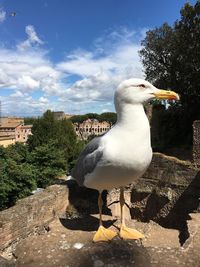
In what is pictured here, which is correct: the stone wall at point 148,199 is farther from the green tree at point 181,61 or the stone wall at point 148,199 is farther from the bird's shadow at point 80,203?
the green tree at point 181,61

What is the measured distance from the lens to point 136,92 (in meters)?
3.50

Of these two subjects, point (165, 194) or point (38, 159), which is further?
point (38, 159)

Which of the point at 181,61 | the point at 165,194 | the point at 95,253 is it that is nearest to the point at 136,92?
the point at 95,253

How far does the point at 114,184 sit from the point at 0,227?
2.24 metres

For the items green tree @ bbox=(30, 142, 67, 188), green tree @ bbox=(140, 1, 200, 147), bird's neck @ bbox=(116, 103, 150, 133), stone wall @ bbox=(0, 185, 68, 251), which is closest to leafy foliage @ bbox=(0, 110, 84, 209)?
green tree @ bbox=(30, 142, 67, 188)

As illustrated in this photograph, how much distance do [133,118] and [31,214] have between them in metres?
2.92

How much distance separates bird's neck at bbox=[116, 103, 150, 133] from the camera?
3.48 metres

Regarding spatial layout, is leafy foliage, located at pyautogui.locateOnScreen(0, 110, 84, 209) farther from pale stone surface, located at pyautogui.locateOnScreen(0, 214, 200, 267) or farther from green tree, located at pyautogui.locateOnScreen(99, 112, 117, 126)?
green tree, located at pyautogui.locateOnScreen(99, 112, 117, 126)

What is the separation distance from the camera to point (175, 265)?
11.5ft

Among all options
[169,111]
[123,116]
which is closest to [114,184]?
[123,116]

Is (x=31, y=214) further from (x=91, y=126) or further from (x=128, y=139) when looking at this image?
(x=91, y=126)

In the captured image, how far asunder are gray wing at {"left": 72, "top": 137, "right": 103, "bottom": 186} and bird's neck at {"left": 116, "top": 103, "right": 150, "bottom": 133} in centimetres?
43

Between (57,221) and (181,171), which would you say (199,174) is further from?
(57,221)

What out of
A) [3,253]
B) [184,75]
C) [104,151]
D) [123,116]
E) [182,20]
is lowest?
[3,253]
